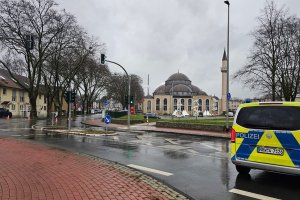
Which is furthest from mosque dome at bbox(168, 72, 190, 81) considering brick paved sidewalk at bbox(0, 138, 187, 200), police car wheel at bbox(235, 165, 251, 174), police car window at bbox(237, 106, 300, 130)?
police car window at bbox(237, 106, 300, 130)

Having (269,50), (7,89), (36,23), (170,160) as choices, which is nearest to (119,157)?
(170,160)

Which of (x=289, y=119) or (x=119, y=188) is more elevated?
(x=289, y=119)

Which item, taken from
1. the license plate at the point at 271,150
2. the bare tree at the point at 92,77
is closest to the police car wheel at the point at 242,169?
the license plate at the point at 271,150

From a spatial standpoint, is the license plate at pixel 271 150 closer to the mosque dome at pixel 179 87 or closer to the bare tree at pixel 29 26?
the bare tree at pixel 29 26

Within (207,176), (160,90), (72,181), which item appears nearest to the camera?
(72,181)

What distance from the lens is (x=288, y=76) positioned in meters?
34.6

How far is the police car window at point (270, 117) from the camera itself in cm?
705

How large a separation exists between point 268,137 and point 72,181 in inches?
173

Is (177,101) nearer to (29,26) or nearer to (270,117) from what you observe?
(29,26)

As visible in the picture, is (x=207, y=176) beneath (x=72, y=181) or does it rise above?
beneath

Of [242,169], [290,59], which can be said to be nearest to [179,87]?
[290,59]

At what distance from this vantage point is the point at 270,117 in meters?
7.44

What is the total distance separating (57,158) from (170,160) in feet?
11.9

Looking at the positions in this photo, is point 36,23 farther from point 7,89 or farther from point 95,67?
point 7,89
